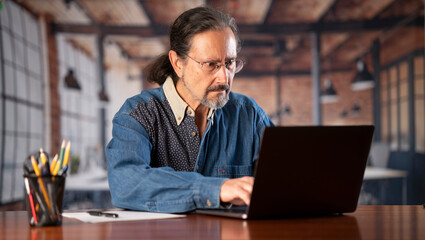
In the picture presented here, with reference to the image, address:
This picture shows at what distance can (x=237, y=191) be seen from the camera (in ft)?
3.86

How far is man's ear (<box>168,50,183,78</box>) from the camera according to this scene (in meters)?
1.96

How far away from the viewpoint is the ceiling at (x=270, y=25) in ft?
18.5

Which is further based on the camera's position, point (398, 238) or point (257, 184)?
point (257, 184)

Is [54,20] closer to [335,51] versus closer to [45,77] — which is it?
[45,77]

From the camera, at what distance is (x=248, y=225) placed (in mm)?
1028

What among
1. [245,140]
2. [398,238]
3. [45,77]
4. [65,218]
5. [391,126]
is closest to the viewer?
[398,238]

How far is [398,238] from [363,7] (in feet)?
17.0

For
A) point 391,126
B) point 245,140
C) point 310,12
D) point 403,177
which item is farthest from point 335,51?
point 245,140

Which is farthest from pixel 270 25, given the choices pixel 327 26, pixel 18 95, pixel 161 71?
pixel 161 71

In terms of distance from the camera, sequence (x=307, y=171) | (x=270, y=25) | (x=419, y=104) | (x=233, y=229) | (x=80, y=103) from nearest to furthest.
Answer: (x=233, y=229) → (x=307, y=171) → (x=419, y=104) → (x=80, y=103) → (x=270, y=25)

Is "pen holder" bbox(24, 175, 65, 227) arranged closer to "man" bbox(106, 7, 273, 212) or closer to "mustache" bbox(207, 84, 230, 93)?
"man" bbox(106, 7, 273, 212)

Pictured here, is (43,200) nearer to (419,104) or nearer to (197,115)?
(197,115)

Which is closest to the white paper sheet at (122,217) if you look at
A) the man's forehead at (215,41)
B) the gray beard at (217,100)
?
the gray beard at (217,100)

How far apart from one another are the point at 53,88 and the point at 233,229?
4.79 meters
